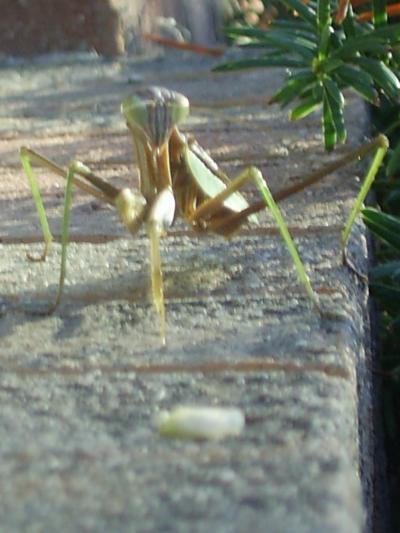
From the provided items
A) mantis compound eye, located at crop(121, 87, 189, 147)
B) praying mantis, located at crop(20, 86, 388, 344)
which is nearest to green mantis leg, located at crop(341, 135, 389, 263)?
praying mantis, located at crop(20, 86, 388, 344)

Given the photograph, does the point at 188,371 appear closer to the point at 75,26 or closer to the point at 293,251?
the point at 293,251

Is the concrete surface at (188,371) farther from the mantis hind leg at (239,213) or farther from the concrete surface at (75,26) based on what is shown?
the concrete surface at (75,26)

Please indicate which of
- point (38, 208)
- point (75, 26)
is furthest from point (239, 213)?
point (75, 26)

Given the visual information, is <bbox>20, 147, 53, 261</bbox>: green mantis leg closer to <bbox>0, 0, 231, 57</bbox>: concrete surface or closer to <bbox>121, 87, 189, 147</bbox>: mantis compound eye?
<bbox>121, 87, 189, 147</bbox>: mantis compound eye

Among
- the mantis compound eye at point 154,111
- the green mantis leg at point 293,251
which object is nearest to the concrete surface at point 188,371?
the green mantis leg at point 293,251

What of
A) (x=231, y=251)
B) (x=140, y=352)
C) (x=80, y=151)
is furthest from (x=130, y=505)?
(x=80, y=151)

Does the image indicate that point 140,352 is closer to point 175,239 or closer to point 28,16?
point 175,239
